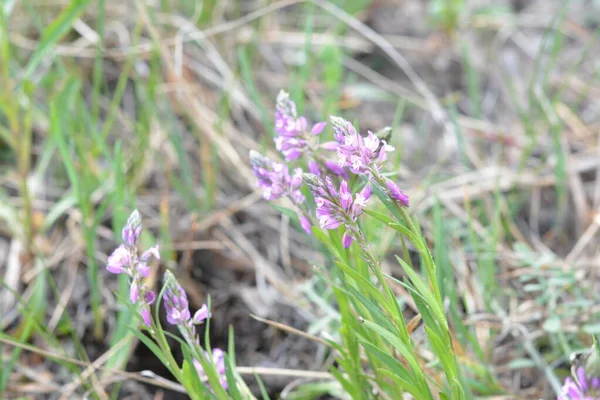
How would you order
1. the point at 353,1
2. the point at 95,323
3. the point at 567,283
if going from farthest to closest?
1. the point at 353,1
2. the point at 95,323
3. the point at 567,283

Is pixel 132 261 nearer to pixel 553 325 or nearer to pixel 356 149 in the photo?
pixel 356 149

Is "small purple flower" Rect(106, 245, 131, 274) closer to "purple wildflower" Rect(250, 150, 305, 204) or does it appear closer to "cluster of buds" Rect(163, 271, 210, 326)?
"cluster of buds" Rect(163, 271, 210, 326)

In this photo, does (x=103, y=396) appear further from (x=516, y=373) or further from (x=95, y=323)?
(x=516, y=373)

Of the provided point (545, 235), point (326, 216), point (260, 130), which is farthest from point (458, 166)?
point (326, 216)

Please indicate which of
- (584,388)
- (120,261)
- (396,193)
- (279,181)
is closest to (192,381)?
(120,261)

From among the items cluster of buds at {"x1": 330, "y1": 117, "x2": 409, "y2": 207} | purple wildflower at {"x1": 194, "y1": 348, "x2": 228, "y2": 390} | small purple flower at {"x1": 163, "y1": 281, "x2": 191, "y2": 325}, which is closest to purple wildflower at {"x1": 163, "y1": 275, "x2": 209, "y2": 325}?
small purple flower at {"x1": 163, "y1": 281, "x2": 191, "y2": 325}

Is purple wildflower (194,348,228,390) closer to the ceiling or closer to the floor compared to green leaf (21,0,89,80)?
closer to the floor
